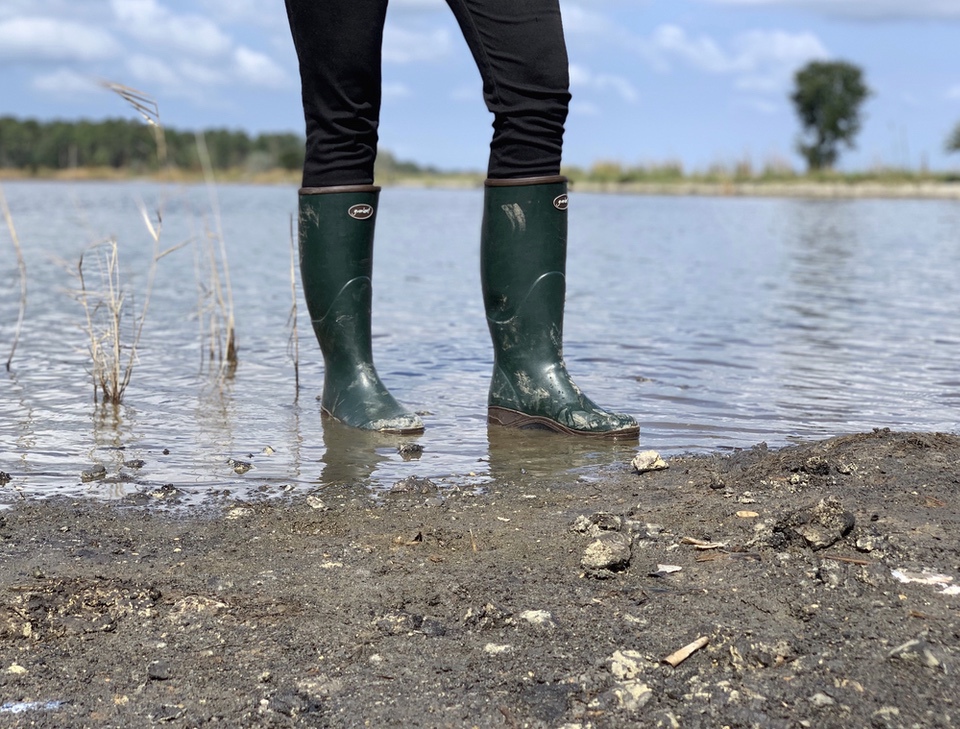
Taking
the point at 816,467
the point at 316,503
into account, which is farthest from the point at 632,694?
the point at 816,467

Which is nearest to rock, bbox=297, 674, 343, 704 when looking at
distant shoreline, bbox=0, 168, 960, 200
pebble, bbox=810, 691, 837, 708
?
pebble, bbox=810, 691, 837, 708

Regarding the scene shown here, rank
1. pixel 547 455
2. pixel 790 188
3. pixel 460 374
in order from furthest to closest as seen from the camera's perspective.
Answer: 1. pixel 790 188
2. pixel 460 374
3. pixel 547 455

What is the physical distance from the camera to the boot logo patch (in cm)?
306

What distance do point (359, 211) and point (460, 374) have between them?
1186mm


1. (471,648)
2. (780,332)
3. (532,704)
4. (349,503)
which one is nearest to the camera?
(532,704)

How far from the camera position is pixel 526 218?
2971 mm

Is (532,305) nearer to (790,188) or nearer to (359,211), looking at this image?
(359,211)

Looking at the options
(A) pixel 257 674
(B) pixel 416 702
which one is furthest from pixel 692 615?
(A) pixel 257 674

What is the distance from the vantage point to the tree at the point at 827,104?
57.7 m

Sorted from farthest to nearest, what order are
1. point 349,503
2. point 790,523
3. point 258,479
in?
point 258,479, point 349,503, point 790,523

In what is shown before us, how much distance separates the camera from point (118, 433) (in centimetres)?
302

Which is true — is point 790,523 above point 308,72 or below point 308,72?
below

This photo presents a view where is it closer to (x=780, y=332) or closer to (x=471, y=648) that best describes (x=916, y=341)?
(x=780, y=332)

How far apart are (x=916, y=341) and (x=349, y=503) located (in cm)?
359
